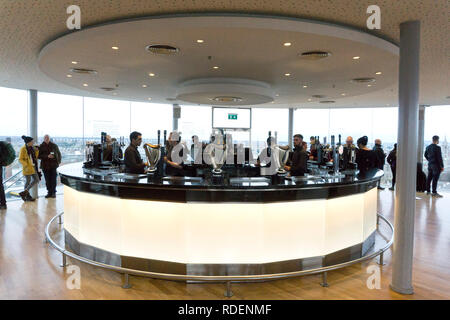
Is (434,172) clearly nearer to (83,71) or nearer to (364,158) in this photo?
(364,158)

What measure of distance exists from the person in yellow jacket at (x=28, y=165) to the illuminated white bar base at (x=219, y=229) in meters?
5.06

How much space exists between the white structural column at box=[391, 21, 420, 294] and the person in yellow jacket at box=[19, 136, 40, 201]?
27.4 ft

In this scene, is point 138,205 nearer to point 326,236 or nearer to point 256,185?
point 256,185

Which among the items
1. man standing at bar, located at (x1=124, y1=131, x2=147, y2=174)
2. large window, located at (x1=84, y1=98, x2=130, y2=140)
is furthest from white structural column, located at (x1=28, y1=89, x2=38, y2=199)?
man standing at bar, located at (x1=124, y1=131, x2=147, y2=174)

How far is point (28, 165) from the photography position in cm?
808

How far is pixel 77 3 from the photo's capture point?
341 centimetres

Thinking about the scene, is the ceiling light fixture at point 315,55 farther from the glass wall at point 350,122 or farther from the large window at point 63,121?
the glass wall at point 350,122

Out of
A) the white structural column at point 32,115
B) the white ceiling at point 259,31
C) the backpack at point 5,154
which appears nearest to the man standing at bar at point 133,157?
the white ceiling at point 259,31

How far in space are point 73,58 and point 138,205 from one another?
2992 millimetres

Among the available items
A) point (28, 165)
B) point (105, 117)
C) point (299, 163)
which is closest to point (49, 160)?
point (28, 165)

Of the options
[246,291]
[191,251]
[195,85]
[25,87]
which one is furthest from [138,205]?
[25,87]

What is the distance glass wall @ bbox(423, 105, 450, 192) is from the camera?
37.2ft

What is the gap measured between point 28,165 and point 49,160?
0.72m

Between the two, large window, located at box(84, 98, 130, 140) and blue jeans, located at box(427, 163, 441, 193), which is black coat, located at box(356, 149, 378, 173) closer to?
blue jeans, located at box(427, 163, 441, 193)
